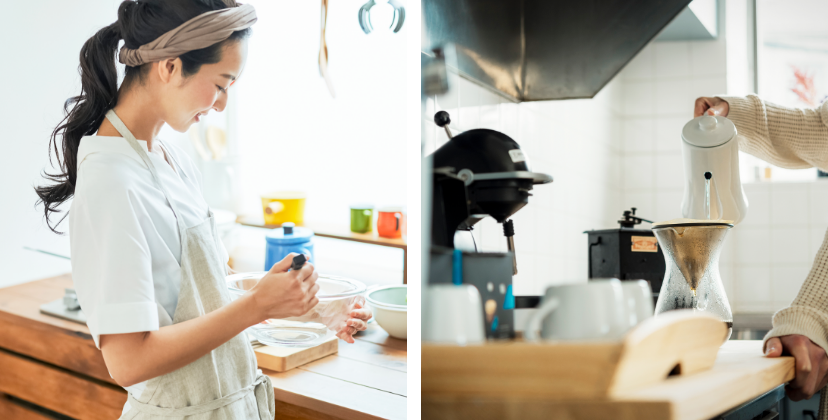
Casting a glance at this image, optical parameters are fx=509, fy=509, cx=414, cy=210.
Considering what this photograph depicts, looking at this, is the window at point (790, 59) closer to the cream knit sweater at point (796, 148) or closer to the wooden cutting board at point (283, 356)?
the cream knit sweater at point (796, 148)

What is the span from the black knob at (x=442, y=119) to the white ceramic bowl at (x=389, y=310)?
19.0 inches

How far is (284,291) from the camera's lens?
0.66 metres

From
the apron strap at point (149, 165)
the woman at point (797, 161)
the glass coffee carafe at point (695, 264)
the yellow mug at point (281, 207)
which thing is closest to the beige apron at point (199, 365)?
the apron strap at point (149, 165)

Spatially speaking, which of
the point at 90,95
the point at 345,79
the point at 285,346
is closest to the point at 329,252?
the point at 285,346

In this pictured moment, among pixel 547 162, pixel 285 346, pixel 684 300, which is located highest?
pixel 547 162

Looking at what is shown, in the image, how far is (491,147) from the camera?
0.49m

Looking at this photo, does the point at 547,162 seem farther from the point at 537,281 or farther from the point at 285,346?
the point at 285,346

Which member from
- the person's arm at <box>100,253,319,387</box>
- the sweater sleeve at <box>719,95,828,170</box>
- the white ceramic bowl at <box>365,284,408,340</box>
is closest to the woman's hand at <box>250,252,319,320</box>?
the person's arm at <box>100,253,319,387</box>

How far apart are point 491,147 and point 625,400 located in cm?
25

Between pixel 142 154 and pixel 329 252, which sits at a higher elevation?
pixel 142 154

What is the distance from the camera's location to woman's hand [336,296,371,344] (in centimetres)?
81

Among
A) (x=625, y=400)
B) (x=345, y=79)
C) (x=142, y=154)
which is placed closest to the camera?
(x=625, y=400)

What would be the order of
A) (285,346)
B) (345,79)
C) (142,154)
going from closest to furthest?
(142,154) → (285,346) → (345,79)

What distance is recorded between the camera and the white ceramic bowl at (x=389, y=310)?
2.94 feet
